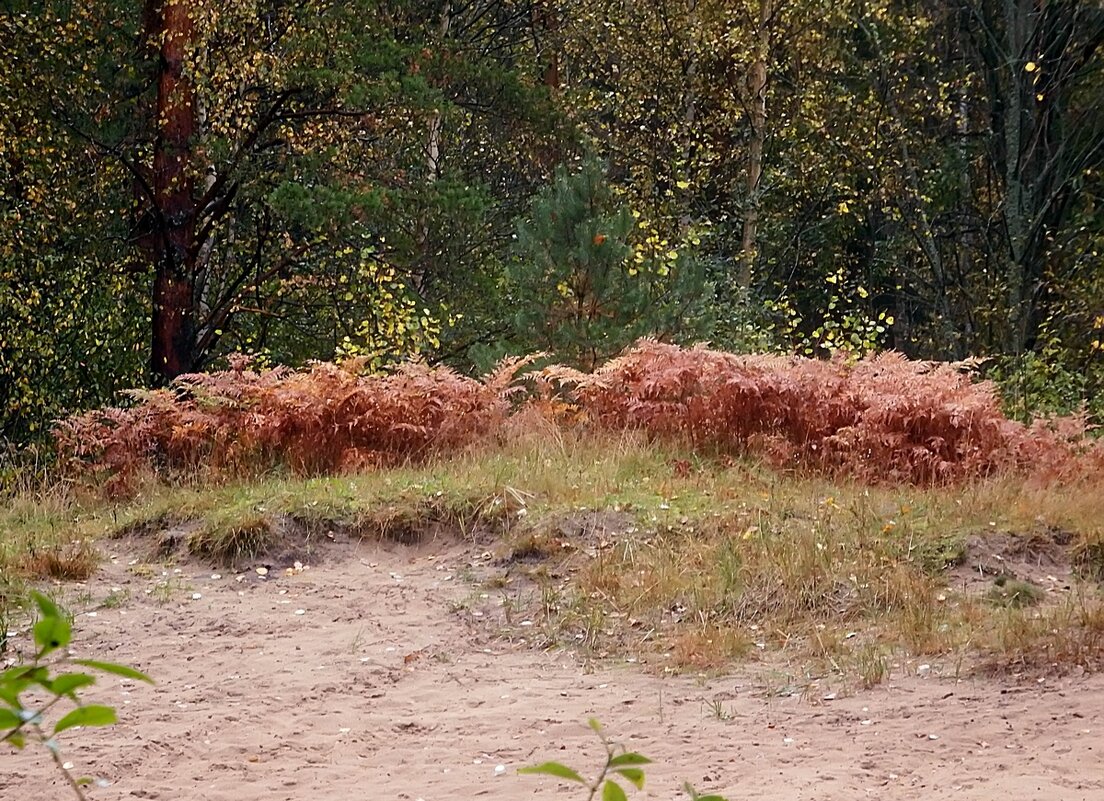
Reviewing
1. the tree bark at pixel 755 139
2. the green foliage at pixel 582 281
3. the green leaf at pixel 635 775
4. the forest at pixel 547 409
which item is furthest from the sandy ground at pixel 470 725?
the tree bark at pixel 755 139

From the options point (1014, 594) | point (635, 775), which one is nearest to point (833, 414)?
Answer: point (1014, 594)

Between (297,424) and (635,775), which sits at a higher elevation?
(635,775)

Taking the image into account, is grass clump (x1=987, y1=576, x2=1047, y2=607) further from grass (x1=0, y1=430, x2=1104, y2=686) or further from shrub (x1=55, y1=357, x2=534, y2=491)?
shrub (x1=55, y1=357, x2=534, y2=491)

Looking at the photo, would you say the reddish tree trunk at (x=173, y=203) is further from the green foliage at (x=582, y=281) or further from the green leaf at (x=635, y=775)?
the green leaf at (x=635, y=775)

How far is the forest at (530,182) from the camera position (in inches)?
448

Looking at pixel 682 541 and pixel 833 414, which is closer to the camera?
pixel 682 541

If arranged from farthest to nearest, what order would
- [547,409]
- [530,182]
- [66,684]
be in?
[530,182], [547,409], [66,684]

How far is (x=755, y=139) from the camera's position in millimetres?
15906

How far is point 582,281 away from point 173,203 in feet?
14.8

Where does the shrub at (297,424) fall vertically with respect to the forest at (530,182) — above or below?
below

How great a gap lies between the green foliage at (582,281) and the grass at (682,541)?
183 centimetres

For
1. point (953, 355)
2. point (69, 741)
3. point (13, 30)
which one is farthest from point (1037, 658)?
point (13, 30)

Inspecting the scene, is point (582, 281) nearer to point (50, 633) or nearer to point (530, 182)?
point (530, 182)

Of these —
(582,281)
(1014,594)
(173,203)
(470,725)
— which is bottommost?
(470,725)
